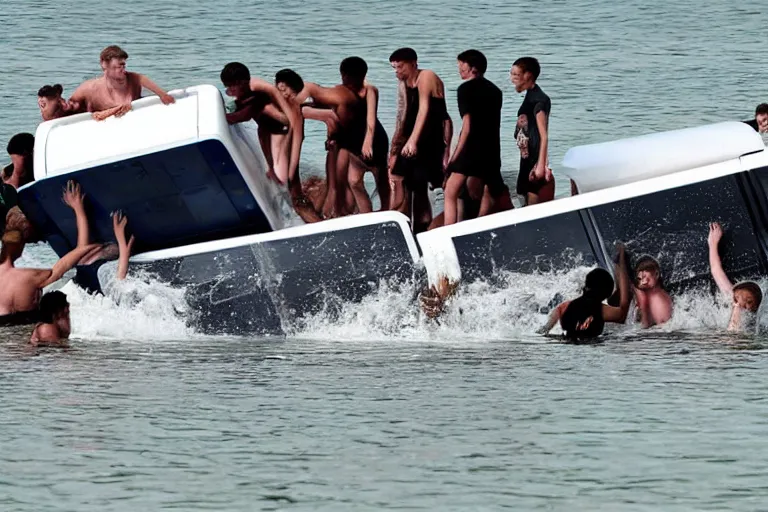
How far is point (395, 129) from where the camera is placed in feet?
37.5

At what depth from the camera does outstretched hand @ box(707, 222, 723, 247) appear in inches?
409

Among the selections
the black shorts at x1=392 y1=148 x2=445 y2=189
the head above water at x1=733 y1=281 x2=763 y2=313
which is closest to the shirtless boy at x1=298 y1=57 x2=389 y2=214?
the black shorts at x1=392 y1=148 x2=445 y2=189

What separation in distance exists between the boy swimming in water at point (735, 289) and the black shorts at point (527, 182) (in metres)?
1.21

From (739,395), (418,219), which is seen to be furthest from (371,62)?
(739,395)

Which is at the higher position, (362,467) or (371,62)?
(371,62)

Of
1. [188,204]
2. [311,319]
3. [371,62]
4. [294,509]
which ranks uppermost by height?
[371,62]

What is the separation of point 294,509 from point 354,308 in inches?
121

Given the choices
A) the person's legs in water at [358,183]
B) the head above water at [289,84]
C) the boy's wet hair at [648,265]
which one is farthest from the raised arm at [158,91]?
the boy's wet hair at [648,265]

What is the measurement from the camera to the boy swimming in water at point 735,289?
34.1 feet

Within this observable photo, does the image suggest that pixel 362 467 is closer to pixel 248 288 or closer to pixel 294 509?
pixel 294 509

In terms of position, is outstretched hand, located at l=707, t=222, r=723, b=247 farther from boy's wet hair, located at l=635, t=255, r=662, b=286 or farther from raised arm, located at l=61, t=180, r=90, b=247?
raised arm, located at l=61, t=180, r=90, b=247

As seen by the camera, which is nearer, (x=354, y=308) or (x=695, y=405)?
(x=695, y=405)

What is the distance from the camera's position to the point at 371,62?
2286 centimetres

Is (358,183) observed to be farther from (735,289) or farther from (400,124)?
(735,289)
